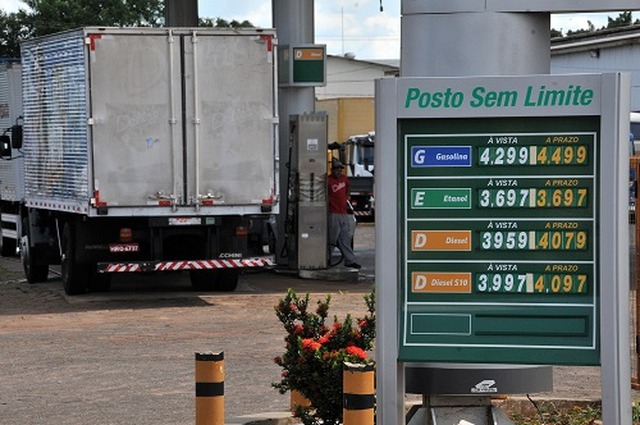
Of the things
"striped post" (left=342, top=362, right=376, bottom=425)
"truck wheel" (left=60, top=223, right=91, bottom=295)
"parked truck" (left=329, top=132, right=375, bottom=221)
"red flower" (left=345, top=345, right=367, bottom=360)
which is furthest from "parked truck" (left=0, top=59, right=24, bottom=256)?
"parked truck" (left=329, top=132, right=375, bottom=221)

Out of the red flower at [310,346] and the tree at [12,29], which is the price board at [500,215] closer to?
the red flower at [310,346]

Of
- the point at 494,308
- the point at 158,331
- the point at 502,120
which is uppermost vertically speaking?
the point at 502,120

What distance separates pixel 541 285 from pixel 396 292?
768 millimetres

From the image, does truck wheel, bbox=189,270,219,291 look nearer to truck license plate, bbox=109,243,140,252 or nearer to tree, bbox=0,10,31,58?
truck license plate, bbox=109,243,140,252

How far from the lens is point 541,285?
772 centimetres

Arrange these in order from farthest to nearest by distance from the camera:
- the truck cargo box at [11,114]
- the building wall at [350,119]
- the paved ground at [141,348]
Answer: the building wall at [350,119]
the truck cargo box at [11,114]
the paved ground at [141,348]

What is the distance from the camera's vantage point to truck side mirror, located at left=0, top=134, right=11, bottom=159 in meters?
24.9

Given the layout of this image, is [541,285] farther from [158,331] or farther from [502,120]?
[158,331]

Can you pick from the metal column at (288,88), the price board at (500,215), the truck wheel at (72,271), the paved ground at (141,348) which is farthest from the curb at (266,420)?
the metal column at (288,88)

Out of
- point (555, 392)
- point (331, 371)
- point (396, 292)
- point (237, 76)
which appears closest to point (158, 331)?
point (237, 76)

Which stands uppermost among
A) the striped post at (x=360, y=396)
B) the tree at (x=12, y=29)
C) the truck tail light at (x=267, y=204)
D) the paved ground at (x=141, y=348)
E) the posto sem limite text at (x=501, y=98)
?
the tree at (x=12, y=29)

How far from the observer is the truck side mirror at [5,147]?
24.9 meters

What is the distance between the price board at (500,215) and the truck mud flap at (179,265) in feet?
39.9

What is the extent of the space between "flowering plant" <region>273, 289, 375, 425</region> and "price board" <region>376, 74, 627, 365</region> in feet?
3.74
